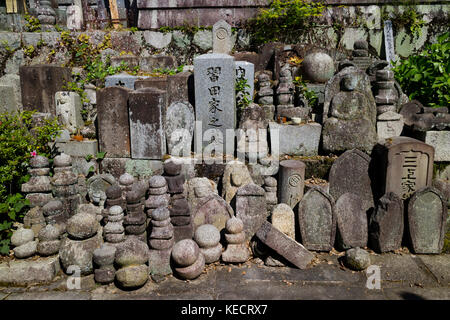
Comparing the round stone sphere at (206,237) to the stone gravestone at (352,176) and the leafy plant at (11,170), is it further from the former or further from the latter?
the leafy plant at (11,170)

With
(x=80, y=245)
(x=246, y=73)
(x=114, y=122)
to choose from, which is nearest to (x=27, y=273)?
(x=80, y=245)

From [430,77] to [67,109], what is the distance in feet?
21.6

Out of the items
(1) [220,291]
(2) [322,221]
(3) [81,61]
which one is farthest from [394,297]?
(3) [81,61]

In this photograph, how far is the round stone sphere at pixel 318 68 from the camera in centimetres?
706

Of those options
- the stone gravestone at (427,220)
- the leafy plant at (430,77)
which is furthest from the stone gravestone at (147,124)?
the leafy plant at (430,77)

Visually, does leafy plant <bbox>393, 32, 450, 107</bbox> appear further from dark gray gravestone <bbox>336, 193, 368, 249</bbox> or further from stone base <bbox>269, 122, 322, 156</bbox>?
dark gray gravestone <bbox>336, 193, 368, 249</bbox>

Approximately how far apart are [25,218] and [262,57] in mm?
6130

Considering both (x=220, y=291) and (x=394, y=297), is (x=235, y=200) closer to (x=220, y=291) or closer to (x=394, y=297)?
(x=220, y=291)

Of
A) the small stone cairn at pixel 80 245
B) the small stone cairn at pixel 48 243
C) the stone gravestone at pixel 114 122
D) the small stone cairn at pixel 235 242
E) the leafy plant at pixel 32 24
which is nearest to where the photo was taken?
the small stone cairn at pixel 80 245

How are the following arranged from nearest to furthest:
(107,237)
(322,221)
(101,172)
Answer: (107,237) < (322,221) < (101,172)

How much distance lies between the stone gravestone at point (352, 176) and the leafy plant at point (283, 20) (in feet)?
17.3

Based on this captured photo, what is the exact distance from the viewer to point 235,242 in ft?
13.1

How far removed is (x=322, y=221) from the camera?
13.7 feet

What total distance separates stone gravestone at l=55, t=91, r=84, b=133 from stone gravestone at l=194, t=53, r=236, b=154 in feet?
7.54
